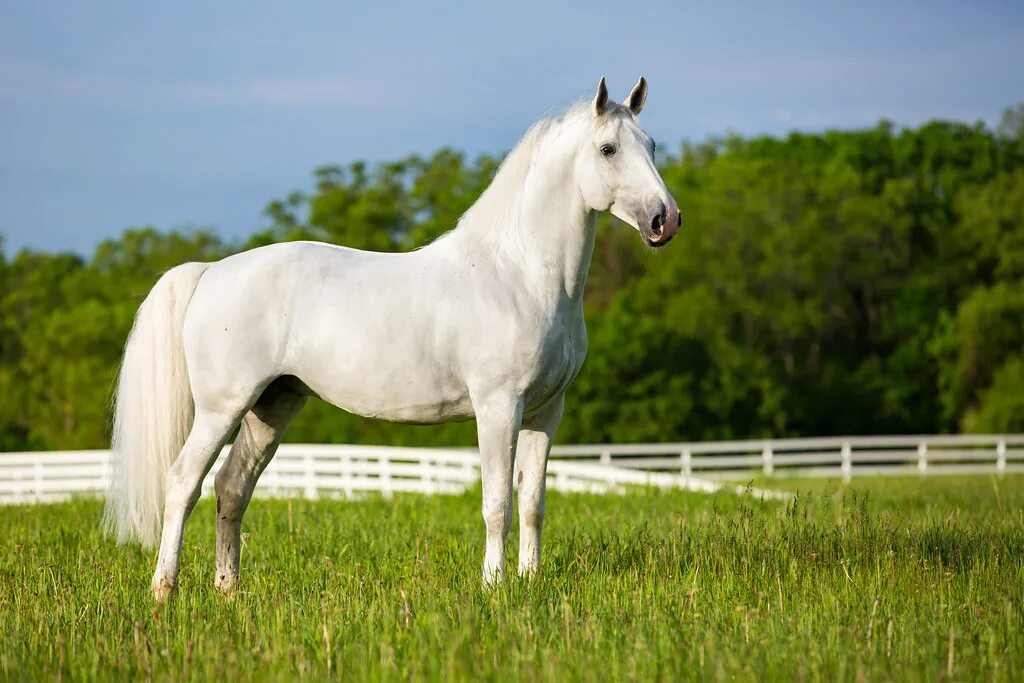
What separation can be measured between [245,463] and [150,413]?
2.06 feet

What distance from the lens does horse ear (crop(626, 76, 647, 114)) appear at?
6012mm

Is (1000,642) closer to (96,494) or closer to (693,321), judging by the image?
(96,494)

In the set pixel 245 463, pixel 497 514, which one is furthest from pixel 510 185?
pixel 245 463

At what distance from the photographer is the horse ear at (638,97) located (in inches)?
237

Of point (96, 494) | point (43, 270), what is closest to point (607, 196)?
point (96, 494)

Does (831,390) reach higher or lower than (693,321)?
lower

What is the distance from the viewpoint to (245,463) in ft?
21.9

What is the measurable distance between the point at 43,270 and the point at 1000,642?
55562 mm

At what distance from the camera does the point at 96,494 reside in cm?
1388

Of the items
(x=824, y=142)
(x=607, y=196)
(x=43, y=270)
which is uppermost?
(x=824, y=142)

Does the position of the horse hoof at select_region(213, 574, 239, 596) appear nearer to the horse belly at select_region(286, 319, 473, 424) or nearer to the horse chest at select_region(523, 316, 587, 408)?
the horse belly at select_region(286, 319, 473, 424)

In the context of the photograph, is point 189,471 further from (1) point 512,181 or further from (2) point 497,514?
(1) point 512,181

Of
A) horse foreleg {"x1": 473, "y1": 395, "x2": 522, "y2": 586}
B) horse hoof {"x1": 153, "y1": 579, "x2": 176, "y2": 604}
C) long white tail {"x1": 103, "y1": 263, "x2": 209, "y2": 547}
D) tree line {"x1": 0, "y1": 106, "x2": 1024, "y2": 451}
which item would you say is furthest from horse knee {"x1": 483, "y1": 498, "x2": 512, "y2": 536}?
tree line {"x1": 0, "y1": 106, "x2": 1024, "y2": 451}

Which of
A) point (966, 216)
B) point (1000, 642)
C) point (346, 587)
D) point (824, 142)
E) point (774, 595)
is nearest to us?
point (1000, 642)
